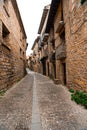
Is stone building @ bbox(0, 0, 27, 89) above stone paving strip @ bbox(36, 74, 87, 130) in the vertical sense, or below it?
above

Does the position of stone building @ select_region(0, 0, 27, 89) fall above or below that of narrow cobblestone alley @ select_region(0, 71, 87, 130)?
above

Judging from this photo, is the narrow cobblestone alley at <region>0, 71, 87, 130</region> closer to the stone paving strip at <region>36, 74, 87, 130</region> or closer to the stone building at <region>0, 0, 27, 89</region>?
the stone paving strip at <region>36, 74, 87, 130</region>

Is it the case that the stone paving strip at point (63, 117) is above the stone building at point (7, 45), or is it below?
below

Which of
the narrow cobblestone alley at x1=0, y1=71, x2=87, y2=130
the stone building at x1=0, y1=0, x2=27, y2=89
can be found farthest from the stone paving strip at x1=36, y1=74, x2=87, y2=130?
the stone building at x1=0, y1=0, x2=27, y2=89

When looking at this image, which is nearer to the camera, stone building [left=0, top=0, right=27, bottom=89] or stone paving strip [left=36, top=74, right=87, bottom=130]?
stone paving strip [left=36, top=74, right=87, bottom=130]

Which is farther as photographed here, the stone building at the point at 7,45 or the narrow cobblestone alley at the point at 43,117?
the stone building at the point at 7,45

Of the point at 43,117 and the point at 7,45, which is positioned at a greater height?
the point at 7,45

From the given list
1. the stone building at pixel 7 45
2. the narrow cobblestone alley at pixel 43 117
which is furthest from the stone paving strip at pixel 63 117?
the stone building at pixel 7 45

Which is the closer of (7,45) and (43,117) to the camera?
(43,117)

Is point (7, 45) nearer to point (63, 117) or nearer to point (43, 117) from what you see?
point (43, 117)

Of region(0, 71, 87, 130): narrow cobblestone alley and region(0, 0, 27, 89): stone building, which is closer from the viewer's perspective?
region(0, 71, 87, 130): narrow cobblestone alley

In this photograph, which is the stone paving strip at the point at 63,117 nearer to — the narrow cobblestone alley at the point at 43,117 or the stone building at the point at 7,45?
the narrow cobblestone alley at the point at 43,117

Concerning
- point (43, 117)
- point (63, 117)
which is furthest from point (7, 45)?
point (63, 117)

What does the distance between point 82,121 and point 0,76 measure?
4437 millimetres
